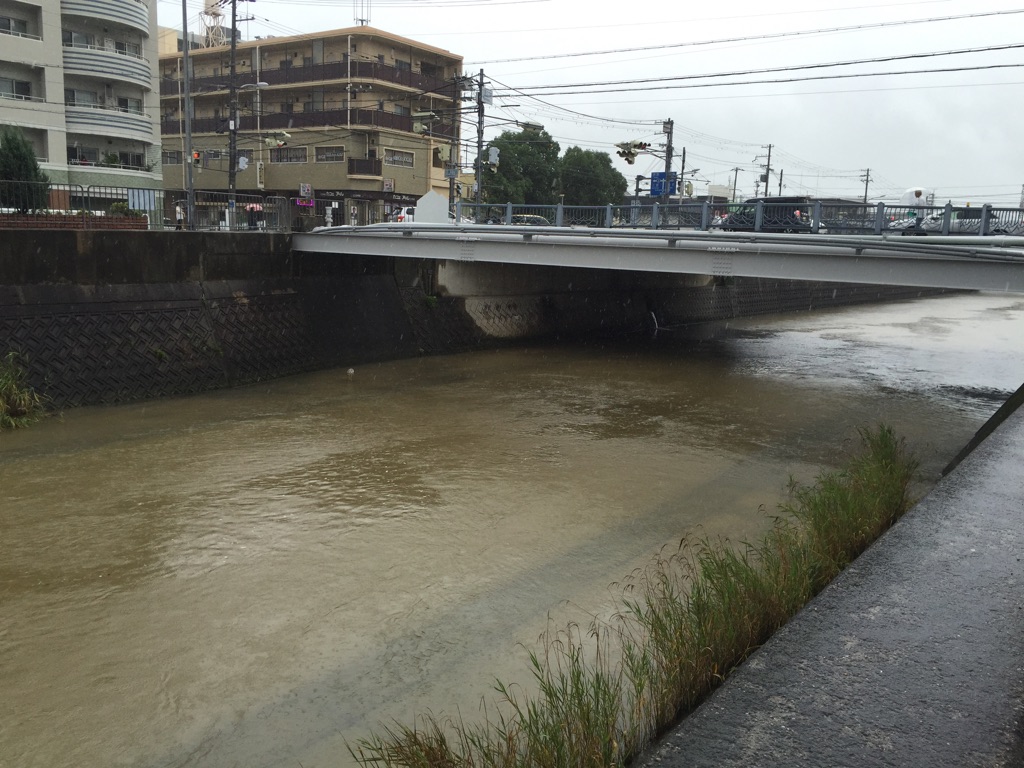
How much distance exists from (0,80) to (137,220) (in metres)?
17.9

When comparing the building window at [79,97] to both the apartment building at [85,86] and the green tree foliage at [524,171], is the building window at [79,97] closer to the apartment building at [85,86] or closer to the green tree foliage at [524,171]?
the apartment building at [85,86]

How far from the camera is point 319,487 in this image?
1228 centimetres

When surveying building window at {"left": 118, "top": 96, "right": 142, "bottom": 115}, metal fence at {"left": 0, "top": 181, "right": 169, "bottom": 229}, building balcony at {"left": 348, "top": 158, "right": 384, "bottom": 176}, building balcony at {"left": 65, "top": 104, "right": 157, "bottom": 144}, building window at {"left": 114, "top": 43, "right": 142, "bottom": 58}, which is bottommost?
metal fence at {"left": 0, "top": 181, "right": 169, "bottom": 229}

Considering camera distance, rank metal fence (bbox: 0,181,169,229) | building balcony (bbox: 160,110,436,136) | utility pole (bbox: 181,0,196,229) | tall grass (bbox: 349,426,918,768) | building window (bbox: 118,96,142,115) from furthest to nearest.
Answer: building balcony (bbox: 160,110,436,136), building window (bbox: 118,96,142,115), utility pole (bbox: 181,0,196,229), metal fence (bbox: 0,181,169,229), tall grass (bbox: 349,426,918,768)

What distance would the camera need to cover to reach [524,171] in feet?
178

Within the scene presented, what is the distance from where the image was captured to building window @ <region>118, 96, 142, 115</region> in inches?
1474

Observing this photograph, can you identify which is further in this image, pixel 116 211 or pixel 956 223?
pixel 116 211

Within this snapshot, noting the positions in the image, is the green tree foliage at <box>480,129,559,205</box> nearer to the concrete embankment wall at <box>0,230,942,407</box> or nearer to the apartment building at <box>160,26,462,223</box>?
the apartment building at <box>160,26,462,223</box>

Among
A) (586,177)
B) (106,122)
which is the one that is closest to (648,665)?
(106,122)

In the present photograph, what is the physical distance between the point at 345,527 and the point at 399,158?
129 ft

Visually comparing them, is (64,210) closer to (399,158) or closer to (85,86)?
(85,86)

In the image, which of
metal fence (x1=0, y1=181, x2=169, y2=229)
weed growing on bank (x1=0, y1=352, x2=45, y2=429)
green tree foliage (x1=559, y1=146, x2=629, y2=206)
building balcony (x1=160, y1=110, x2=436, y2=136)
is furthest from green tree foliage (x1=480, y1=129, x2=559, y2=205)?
weed growing on bank (x1=0, y1=352, x2=45, y2=429)

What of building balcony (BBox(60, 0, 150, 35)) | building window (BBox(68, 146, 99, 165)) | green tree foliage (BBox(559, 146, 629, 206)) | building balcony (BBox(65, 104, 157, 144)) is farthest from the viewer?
green tree foliage (BBox(559, 146, 629, 206))

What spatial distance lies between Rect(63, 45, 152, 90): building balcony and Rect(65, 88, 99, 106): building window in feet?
3.49
